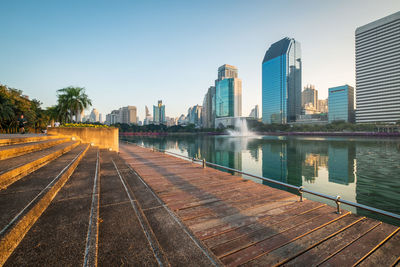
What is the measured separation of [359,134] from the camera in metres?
97.6

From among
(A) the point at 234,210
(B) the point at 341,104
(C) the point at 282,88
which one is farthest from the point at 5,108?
(B) the point at 341,104

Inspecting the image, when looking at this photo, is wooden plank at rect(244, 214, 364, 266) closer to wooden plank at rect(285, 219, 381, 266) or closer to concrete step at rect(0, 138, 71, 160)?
wooden plank at rect(285, 219, 381, 266)

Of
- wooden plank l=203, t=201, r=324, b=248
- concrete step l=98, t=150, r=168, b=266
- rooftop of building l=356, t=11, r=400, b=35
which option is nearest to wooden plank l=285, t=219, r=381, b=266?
wooden plank l=203, t=201, r=324, b=248

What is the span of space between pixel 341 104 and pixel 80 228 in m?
213

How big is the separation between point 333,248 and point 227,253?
207 cm

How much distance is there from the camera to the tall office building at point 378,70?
134125 mm

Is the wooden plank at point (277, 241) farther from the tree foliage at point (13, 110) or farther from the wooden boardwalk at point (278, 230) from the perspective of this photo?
the tree foliage at point (13, 110)

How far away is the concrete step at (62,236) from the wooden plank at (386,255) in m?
4.38

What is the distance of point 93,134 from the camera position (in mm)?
17297

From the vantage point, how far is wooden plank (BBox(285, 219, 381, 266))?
117 inches

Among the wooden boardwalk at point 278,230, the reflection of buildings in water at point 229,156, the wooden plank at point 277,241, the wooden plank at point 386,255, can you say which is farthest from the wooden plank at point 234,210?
the reflection of buildings in water at point 229,156

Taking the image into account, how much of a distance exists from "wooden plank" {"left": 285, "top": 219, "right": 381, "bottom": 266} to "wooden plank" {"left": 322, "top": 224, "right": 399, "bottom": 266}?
7cm

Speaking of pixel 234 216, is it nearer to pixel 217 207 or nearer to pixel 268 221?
pixel 217 207

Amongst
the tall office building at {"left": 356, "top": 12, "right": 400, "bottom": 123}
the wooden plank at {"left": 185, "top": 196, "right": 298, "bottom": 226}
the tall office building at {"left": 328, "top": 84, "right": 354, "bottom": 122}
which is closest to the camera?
the wooden plank at {"left": 185, "top": 196, "right": 298, "bottom": 226}
